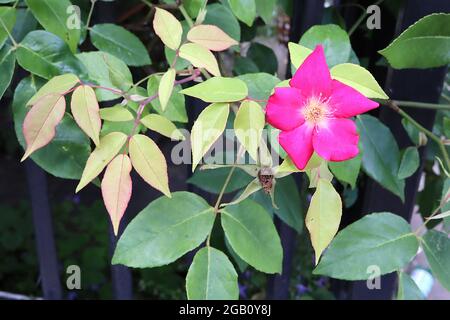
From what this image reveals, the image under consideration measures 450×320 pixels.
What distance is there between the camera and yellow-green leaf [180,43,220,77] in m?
0.51

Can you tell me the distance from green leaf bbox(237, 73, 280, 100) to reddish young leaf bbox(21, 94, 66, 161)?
20cm

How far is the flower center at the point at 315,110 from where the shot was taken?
1.53 ft

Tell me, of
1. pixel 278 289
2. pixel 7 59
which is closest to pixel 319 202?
pixel 7 59

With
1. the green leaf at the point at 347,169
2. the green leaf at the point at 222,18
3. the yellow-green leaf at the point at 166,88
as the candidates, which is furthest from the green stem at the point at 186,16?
the green leaf at the point at 347,169

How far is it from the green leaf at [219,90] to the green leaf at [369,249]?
26cm

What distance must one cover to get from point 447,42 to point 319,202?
10.8 inches

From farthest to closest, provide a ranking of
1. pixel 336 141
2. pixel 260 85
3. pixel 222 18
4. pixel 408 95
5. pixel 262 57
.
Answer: pixel 262 57 → pixel 408 95 → pixel 222 18 → pixel 260 85 → pixel 336 141

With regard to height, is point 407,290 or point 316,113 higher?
point 316,113

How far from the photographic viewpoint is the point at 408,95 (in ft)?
2.62

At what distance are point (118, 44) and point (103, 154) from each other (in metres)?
0.26

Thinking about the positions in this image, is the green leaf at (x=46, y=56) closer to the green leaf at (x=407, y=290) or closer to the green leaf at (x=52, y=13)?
the green leaf at (x=52, y=13)

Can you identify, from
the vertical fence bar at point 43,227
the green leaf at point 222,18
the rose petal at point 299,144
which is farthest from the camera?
the vertical fence bar at point 43,227

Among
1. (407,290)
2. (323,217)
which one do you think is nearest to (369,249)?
(407,290)

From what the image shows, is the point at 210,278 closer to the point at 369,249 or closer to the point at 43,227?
the point at 369,249
